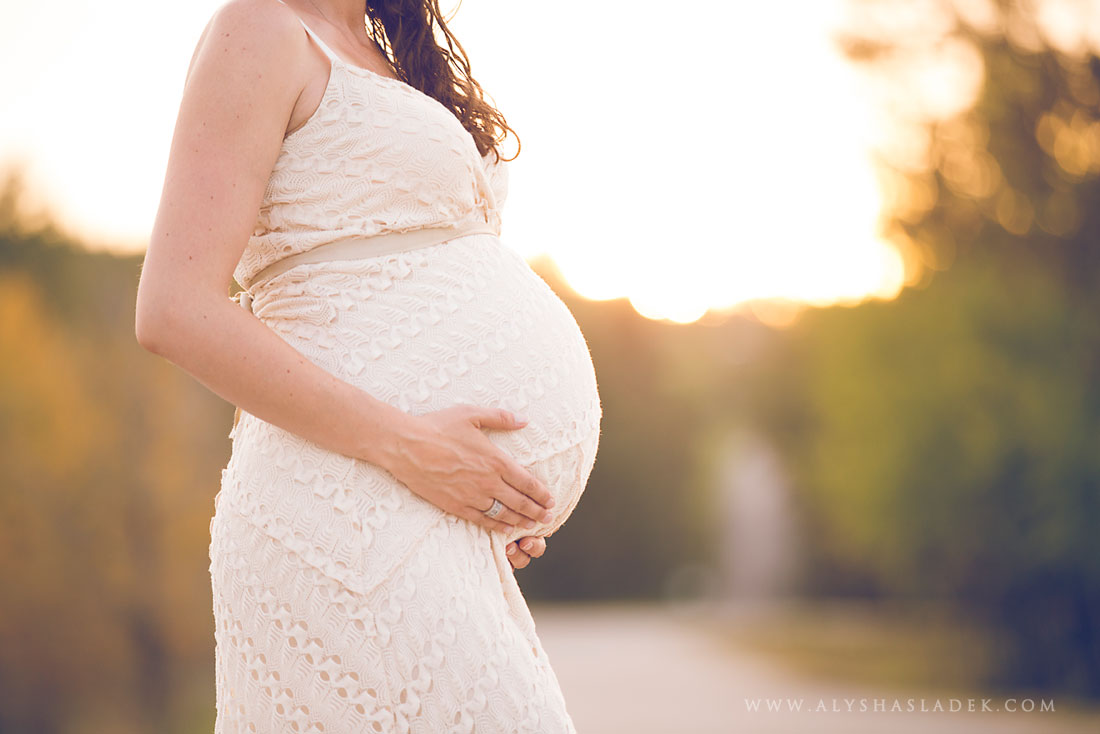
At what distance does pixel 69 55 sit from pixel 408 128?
52.8 ft

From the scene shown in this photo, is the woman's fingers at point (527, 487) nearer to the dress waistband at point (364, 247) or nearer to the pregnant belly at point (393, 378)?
the pregnant belly at point (393, 378)

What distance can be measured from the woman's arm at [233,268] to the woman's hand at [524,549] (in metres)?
0.28

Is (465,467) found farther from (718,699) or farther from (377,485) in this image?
(718,699)

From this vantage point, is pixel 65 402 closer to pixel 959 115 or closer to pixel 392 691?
pixel 959 115

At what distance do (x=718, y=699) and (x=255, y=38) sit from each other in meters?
16.3

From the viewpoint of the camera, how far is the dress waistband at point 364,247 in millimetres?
1318

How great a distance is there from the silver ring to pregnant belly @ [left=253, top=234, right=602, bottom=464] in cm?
9

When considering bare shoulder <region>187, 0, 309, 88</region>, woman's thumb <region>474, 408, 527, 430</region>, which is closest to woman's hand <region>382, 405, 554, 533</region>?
woman's thumb <region>474, 408, 527, 430</region>

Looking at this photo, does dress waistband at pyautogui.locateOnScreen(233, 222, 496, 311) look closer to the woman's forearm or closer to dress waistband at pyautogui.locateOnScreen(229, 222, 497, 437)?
dress waistband at pyautogui.locateOnScreen(229, 222, 497, 437)

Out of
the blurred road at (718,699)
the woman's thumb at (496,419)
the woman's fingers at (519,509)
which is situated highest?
the woman's thumb at (496,419)

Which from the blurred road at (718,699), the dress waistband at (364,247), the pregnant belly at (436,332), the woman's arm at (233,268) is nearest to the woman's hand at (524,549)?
the pregnant belly at (436,332)

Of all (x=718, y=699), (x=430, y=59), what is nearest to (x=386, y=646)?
(x=430, y=59)

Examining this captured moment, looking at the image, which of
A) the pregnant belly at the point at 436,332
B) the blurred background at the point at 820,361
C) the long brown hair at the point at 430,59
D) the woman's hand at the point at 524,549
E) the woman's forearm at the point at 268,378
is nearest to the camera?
the woman's forearm at the point at 268,378

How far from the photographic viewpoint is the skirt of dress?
1.21m
